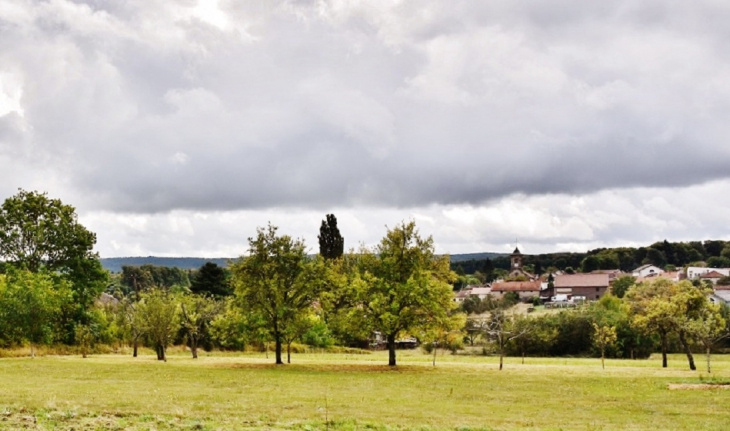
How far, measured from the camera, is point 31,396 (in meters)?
25.2

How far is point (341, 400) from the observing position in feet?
91.0

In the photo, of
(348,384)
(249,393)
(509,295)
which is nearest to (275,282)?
(348,384)

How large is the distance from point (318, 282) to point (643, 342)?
59.1 meters

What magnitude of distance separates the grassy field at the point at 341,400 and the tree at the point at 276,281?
815 cm

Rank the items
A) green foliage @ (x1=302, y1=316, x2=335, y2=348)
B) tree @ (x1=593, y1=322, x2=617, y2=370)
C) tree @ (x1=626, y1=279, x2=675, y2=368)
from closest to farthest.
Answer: tree @ (x1=626, y1=279, x2=675, y2=368) → tree @ (x1=593, y1=322, x2=617, y2=370) → green foliage @ (x1=302, y1=316, x2=335, y2=348)

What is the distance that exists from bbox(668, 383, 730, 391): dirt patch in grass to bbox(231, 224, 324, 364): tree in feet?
86.2

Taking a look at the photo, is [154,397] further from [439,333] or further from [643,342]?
[643,342]

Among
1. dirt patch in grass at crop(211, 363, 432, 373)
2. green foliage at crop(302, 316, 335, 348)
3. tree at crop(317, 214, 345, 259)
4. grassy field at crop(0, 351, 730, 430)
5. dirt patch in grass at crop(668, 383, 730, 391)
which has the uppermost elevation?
tree at crop(317, 214, 345, 259)

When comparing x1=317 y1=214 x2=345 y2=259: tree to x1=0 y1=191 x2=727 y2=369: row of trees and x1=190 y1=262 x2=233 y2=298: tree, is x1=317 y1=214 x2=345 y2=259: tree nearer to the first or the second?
x1=190 y1=262 x2=233 y2=298: tree

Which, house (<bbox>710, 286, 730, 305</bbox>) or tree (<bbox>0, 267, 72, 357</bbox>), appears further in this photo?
house (<bbox>710, 286, 730, 305</bbox>)

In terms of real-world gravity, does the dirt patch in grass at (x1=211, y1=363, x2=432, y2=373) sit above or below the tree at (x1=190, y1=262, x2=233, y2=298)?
below

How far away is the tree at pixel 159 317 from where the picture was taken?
62.4 m

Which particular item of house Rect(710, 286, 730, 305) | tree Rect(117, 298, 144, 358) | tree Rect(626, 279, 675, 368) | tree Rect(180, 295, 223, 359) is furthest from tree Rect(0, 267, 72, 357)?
house Rect(710, 286, 730, 305)

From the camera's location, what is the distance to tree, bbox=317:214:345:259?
386ft
